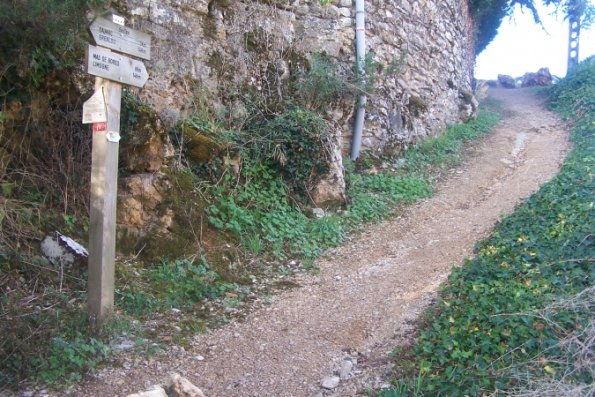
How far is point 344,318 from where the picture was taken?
4.56 meters

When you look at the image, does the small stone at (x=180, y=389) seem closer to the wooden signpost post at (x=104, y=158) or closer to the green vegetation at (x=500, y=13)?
the wooden signpost post at (x=104, y=158)

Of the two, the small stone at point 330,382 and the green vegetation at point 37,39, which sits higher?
the green vegetation at point 37,39

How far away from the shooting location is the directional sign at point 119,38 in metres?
3.78

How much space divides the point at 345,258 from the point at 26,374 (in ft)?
12.0

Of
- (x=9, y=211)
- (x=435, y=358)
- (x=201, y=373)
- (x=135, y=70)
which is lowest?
(x=201, y=373)

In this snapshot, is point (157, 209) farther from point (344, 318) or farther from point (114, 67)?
point (344, 318)

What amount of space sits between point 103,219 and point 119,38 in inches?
54.1

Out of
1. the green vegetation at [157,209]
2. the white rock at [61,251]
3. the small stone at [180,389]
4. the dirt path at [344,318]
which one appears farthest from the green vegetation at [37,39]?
the small stone at [180,389]

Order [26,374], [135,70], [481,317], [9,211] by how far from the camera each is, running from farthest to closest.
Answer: [9,211]
[135,70]
[481,317]
[26,374]

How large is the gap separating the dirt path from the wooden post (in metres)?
0.53

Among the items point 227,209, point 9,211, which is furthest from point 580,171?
point 9,211

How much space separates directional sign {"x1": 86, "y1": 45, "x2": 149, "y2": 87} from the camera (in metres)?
3.75

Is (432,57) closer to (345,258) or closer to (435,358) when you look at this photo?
(345,258)

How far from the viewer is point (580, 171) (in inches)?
286
